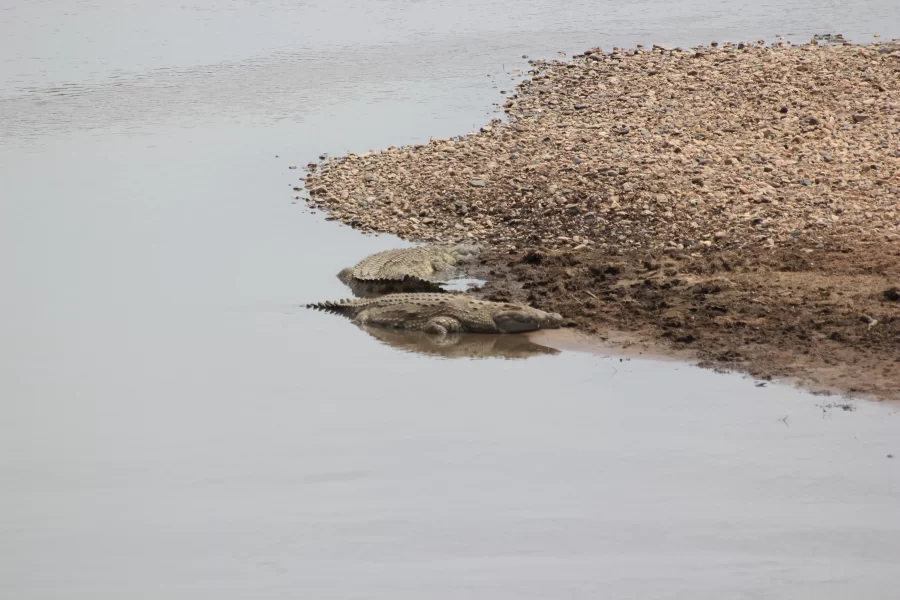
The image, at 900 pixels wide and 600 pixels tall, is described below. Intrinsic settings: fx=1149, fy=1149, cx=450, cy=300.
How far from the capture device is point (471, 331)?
923 centimetres

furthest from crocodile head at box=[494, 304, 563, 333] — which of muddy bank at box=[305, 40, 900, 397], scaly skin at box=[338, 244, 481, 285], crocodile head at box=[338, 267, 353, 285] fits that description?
crocodile head at box=[338, 267, 353, 285]

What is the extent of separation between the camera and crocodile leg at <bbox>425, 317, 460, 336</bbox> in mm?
9203

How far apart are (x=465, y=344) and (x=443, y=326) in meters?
0.29

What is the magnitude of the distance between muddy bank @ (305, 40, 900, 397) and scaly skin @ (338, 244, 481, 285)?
362mm

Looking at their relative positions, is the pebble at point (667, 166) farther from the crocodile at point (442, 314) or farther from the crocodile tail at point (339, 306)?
the crocodile tail at point (339, 306)

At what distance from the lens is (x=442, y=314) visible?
931 cm

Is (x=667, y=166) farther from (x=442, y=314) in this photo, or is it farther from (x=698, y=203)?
(x=442, y=314)

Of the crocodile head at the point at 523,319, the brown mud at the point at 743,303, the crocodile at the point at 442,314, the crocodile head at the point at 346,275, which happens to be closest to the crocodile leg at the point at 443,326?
the crocodile at the point at 442,314

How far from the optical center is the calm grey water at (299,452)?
5.71 m

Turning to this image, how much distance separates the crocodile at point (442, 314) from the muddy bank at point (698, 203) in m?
0.38

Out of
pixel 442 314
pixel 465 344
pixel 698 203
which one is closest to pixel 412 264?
pixel 442 314

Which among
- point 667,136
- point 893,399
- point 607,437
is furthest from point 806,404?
point 667,136

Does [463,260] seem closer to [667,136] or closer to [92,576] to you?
[667,136]

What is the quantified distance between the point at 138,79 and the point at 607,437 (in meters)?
14.7
